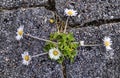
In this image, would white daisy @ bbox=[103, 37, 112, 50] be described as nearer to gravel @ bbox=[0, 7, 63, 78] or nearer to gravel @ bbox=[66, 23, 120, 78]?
gravel @ bbox=[66, 23, 120, 78]

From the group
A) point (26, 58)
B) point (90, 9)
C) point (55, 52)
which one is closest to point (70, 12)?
point (90, 9)

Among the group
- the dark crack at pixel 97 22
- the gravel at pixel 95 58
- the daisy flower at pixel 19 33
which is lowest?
the gravel at pixel 95 58

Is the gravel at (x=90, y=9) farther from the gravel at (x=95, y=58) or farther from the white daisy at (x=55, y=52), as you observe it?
the white daisy at (x=55, y=52)

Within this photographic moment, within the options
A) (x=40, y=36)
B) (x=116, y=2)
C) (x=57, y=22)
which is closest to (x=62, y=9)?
(x=57, y=22)

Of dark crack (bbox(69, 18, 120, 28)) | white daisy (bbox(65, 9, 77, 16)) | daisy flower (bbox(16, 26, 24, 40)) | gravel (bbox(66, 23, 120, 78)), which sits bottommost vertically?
gravel (bbox(66, 23, 120, 78))

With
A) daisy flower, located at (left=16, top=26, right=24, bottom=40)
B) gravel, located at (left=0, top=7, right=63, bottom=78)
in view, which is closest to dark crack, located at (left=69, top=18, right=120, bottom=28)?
gravel, located at (left=0, top=7, right=63, bottom=78)

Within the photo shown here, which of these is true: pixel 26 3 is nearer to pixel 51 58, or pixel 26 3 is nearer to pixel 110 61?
pixel 51 58

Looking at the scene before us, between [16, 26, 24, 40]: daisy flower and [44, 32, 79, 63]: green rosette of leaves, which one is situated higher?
[16, 26, 24, 40]: daisy flower

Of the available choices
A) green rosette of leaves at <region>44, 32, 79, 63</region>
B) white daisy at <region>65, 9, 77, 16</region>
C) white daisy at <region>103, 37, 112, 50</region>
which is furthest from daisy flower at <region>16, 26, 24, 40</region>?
white daisy at <region>103, 37, 112, 50</region>

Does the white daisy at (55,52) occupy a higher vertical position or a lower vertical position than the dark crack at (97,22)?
lower

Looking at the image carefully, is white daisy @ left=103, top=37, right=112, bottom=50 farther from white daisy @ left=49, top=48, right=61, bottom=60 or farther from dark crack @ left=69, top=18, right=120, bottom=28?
white daisy @ left=49, top=48, right=61, bottom=60

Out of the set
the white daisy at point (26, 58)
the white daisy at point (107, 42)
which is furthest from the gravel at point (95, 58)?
the white daisy at point (26, 58)
